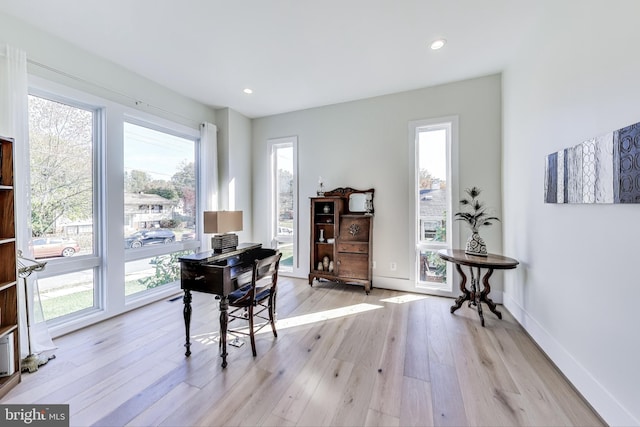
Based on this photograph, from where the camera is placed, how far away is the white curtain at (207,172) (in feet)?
13.0

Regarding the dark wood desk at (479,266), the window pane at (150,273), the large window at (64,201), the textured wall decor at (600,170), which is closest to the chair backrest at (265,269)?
the dark wood desk at (479,266)

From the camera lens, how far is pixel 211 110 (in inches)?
168

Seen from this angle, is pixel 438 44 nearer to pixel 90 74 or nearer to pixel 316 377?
pixel 316 377

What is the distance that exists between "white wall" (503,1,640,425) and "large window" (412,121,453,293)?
0.94 m

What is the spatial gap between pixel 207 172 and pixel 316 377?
339 cm

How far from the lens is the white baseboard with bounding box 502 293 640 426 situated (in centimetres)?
137

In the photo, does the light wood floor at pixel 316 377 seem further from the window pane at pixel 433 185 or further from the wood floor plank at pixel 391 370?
the window pane at pixel 433 185

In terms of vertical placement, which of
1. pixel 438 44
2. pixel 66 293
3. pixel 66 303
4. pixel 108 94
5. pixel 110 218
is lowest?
pixel 66 303

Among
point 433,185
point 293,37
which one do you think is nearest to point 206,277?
point 293,37

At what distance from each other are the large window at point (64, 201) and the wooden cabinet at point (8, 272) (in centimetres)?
50

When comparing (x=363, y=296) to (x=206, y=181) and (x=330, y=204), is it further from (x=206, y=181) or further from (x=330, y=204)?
(x=206, y=181)

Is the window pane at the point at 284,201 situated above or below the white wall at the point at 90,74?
below

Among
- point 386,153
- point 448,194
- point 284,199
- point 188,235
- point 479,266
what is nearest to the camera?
point 479,266

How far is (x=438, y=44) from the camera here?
2.54 meters
